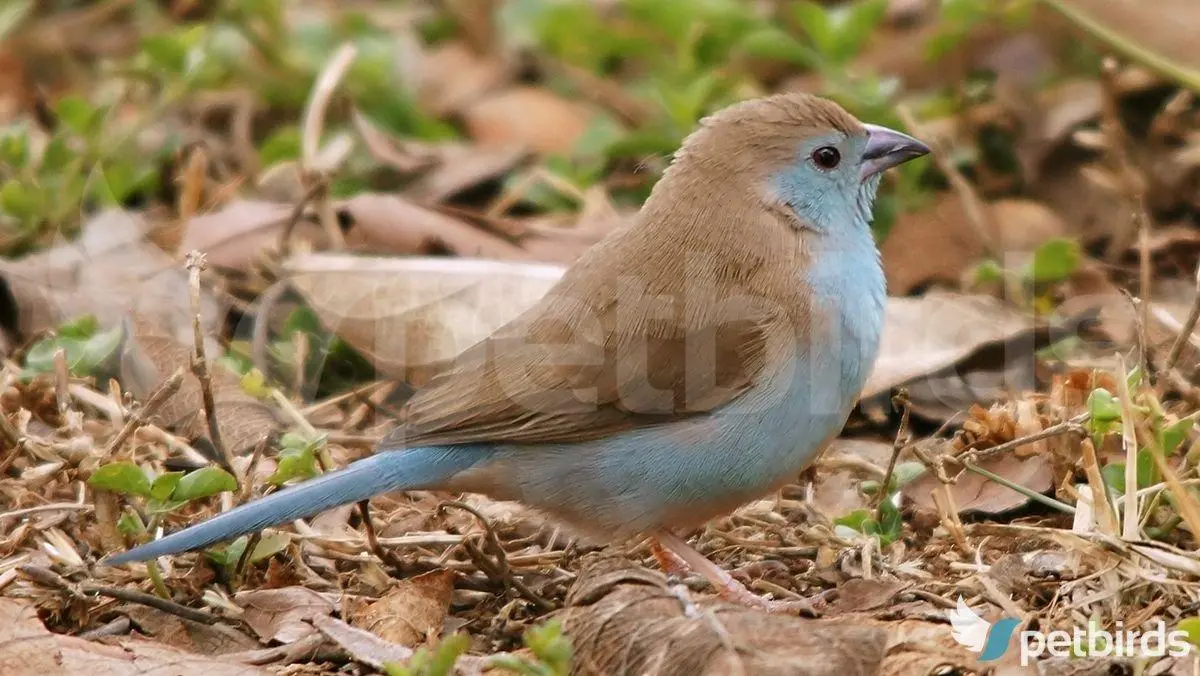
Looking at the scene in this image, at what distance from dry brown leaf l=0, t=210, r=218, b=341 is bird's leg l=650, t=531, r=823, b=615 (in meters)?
1.86

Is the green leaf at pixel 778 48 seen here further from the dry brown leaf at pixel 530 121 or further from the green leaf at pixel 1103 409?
the green leaf at pixel 1103 409

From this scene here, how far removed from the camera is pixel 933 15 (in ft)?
23.5

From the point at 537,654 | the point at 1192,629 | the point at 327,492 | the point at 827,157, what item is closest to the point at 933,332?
the point at 827,157

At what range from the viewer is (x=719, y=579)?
372cm

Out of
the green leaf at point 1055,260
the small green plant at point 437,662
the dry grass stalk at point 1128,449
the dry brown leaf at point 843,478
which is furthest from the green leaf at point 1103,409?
the green leaf at point 1055,260

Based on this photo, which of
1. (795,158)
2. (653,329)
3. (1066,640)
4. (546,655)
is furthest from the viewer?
(795,158)

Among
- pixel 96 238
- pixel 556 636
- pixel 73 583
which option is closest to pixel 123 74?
pixel 96 238

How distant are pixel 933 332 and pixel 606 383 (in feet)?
4.66

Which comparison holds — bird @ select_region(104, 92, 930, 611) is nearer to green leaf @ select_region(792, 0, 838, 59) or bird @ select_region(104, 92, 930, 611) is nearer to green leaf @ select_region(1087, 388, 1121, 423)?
green leaf @ select_region(1087, 388, 1121, 423)

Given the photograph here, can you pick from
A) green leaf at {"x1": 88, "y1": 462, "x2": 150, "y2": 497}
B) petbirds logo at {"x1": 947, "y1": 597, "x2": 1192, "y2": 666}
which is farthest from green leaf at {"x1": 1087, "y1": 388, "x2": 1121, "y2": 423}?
green leaf at {"x1": 88, "y1": 462, "x2": 150, "y2": 497}

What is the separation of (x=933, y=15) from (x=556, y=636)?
5.01m

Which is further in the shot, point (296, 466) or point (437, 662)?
point (296, 466)

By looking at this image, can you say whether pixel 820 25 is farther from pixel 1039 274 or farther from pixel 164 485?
pixel 164 485

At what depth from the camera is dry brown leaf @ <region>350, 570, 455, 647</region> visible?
349cm
